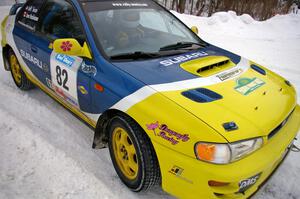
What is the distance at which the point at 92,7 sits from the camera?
9.30ft

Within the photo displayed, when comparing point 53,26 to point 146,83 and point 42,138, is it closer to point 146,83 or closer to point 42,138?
point 42,138

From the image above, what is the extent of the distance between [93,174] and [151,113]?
978 millimetres

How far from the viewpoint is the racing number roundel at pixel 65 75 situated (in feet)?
8.90

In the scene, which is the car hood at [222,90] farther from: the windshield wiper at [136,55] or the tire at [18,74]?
the tire at [18,74]

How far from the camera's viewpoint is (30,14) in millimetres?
3576

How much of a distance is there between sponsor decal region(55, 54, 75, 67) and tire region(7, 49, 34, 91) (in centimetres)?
128

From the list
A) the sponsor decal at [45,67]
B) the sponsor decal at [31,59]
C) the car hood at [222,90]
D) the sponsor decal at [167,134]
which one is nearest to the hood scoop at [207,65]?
the car hood at [222,90]

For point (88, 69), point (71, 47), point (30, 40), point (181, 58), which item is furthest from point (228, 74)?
point (30, 40)

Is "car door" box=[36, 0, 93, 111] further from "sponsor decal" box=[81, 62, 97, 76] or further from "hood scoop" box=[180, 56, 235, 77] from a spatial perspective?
"hood scoop" box=[180, 56, 235, 77]

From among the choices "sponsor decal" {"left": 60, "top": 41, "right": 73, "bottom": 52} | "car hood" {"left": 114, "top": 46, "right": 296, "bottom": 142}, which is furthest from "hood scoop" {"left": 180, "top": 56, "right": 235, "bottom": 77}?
"sponsor decal" {"left": 60, "top": 41, "right": 73, "bottom": 52}

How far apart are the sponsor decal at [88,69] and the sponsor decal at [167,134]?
0.81 meters

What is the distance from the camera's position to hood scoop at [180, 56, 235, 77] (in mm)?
2412

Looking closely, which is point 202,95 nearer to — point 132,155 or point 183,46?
point 132,155

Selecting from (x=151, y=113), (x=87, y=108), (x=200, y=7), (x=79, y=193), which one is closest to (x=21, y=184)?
(x=79, y=193)
